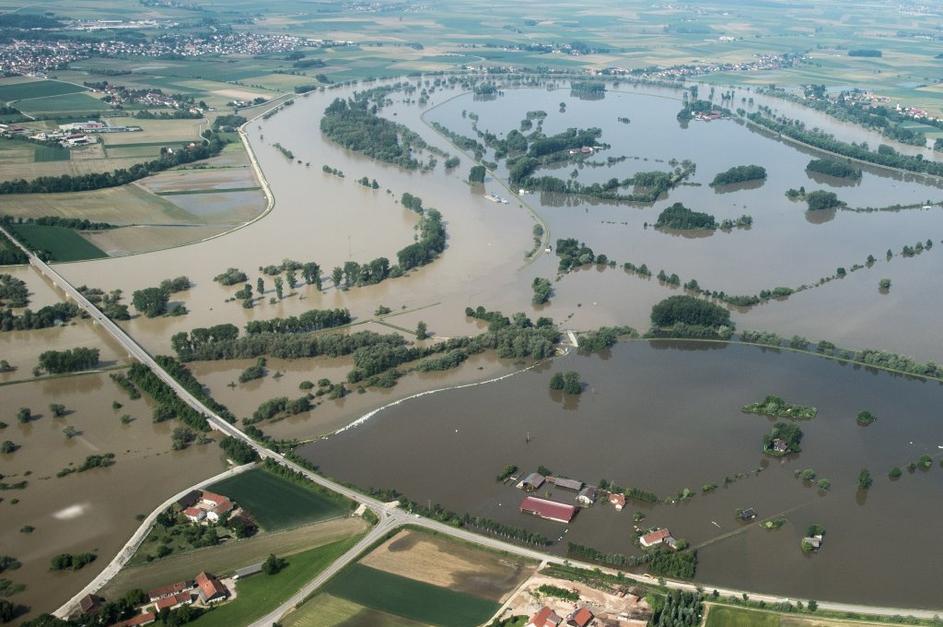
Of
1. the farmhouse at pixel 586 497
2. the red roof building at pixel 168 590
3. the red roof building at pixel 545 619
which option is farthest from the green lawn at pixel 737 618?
the red roof building at pixel 168 590

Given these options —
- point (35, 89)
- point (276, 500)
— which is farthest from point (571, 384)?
point (35, 89)

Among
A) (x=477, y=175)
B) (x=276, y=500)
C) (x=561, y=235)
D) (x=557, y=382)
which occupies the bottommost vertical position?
(x=276, y=500)

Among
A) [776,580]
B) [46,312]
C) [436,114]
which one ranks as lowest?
[776,580]

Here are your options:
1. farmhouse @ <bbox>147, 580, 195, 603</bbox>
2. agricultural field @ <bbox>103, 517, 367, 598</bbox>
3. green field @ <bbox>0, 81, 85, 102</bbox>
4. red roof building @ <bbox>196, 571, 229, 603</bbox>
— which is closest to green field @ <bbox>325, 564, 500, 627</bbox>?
agricultural field @ <bbox>103, 517, 367, 598</bbox>

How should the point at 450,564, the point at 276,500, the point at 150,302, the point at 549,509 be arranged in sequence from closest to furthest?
the point at 450,564, the point at 549,509, the point at 276,500, the point at 150,302

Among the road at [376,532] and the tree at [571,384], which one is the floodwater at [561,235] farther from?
the tree at [571,384]

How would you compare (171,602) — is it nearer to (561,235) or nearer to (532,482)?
(532,482)

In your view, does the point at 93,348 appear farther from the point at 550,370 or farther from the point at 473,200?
the point at 473,200

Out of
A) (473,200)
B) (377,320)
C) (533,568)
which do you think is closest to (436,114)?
(473,200)
